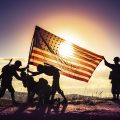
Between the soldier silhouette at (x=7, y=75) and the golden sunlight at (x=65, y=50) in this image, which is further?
the golden sunlight at (x=65, y=50)

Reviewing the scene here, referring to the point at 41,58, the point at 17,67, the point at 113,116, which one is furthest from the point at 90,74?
the point at 113,116

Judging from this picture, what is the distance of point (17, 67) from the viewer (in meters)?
15.5

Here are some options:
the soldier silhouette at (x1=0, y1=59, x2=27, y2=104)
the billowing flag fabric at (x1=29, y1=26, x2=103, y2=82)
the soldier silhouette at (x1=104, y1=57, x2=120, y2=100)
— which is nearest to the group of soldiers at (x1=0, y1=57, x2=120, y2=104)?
the soldier silhouette at (x1=0, y1=59, x2=27, y2=104)

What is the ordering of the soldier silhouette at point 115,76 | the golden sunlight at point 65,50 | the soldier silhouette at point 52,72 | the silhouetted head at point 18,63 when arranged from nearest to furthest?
the soldier silhouette at point 52,72, the silhouetted head at point 18,63, the soldier silhouette at point 115,76, the golden sunlight at point 65,50

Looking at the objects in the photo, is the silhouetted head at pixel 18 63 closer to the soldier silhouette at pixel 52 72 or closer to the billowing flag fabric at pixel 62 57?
the soldier silhouette at pixel 52 72

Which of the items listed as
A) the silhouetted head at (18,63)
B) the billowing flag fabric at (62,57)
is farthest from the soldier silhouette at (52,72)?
the billowing flag fabric at (62,57)

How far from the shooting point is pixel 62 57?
717 inches

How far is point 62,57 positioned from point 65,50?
1.73 ft

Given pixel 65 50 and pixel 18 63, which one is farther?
pixel 65 50

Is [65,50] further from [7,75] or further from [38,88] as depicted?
[7,75]

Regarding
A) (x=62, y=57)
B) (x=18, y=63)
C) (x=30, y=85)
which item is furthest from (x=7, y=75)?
(x=62, y=57)

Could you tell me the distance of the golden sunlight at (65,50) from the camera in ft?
60.0

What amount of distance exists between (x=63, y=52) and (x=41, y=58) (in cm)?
143

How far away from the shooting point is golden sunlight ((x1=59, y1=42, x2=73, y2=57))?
18281 millimetres
